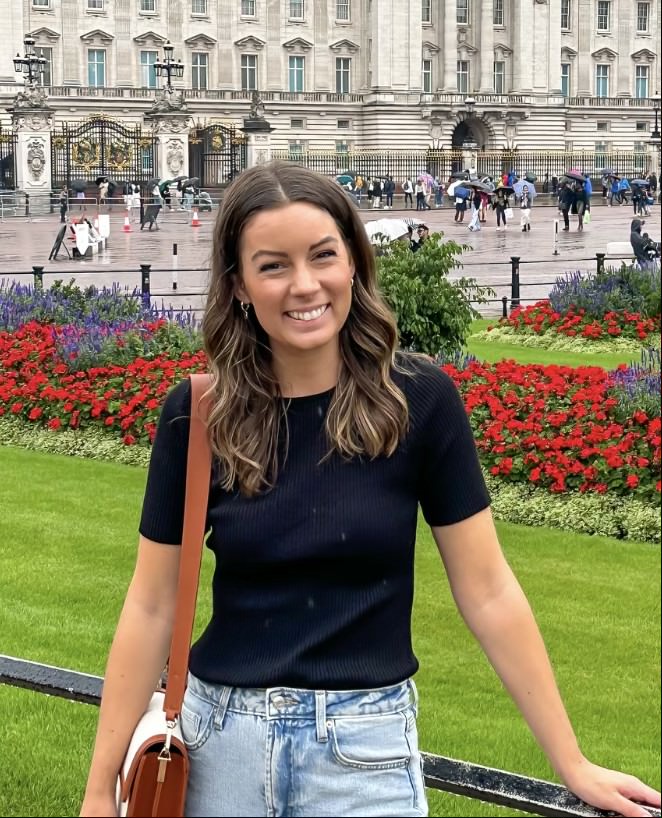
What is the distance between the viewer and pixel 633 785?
6.95 ft

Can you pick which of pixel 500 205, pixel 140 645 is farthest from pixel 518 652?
pixel 500 205

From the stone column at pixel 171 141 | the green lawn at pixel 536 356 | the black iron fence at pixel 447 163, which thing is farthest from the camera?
the black iron fence at pixel 447 163

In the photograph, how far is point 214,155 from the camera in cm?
5556

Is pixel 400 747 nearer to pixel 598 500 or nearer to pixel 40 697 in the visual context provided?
pixel 40 697

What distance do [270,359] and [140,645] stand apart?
1.67 ft

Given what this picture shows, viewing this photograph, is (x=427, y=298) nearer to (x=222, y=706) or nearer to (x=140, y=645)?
(x=140, y=645)

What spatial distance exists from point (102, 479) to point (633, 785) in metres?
6.82

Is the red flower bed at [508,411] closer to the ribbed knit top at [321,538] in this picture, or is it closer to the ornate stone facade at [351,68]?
the ribbed knit top at [321,538]

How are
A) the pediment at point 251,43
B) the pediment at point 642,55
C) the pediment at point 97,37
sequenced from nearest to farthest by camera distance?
the pediment at point 97,37 → the pediment at point 251,43 → the pediment at point 642,55

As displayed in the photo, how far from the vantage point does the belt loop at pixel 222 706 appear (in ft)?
6.83

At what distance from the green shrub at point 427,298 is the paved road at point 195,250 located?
5.58 metres

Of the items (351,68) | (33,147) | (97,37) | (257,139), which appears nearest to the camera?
(33,147)

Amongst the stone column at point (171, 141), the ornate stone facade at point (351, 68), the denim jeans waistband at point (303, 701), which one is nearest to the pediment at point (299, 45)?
the ornate stone facade at point (351, 68)

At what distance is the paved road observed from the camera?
67.4 ft
